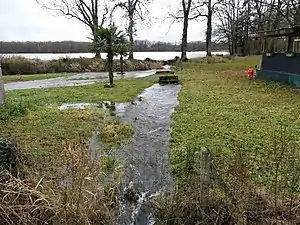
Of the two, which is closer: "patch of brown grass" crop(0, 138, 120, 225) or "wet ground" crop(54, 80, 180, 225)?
"patch of brown grass" crop(0, 138, 120, 225)

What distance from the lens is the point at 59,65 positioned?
24891 mm

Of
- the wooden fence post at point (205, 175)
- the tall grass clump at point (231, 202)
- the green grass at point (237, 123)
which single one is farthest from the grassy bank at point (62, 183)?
the green grass at point (237, 123)

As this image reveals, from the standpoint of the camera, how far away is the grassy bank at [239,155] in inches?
129

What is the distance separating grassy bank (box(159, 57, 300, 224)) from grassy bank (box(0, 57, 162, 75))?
49.2ft

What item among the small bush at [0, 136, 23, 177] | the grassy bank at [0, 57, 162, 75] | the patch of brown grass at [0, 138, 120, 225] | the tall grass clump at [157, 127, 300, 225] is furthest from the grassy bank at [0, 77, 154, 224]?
the grassy bank at [0, 57, 162, 75]

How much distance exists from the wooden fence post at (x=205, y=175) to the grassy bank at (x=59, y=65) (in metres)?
21.6

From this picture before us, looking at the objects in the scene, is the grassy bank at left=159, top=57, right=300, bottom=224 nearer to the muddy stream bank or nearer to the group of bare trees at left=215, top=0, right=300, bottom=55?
the muddy stream bank

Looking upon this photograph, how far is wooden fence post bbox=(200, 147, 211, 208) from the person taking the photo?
3.21 metres

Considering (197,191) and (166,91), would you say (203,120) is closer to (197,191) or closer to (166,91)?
(197,191)

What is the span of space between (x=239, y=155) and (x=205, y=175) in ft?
1.73

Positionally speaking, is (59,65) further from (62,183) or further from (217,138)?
(62,183)

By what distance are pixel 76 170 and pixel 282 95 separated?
8.95 metres

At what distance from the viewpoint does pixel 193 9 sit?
3244 cm

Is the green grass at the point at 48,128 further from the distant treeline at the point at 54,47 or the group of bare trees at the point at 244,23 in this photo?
the distant treeline at the point at 54,47
